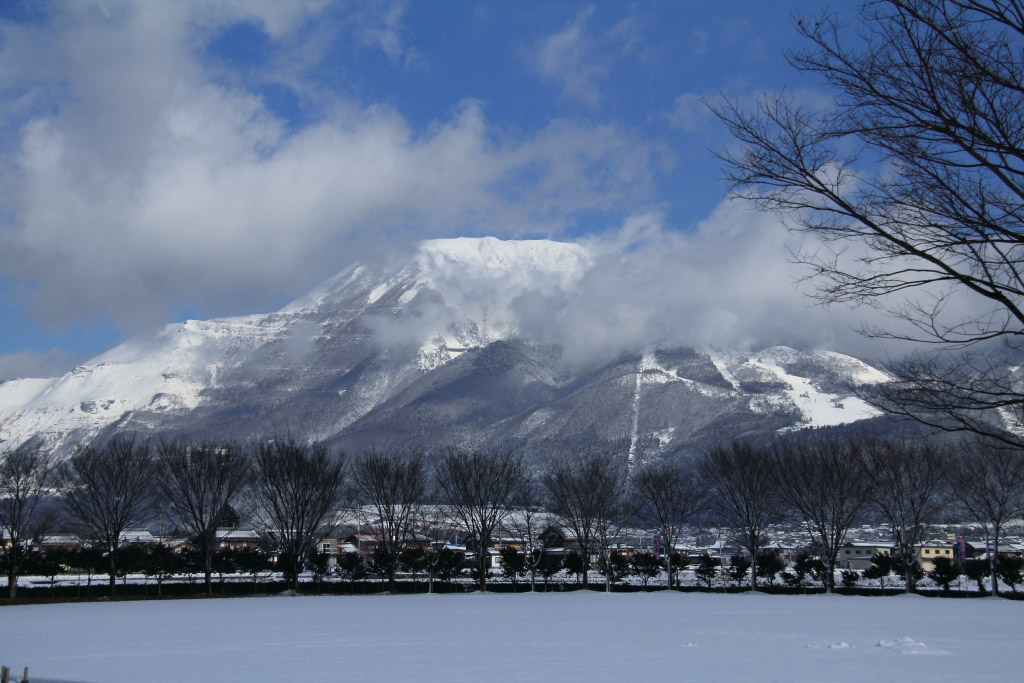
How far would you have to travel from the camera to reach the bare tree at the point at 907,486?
163ft

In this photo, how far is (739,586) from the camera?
2151 inches

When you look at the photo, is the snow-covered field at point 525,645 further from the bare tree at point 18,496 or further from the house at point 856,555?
the house at point 856,555

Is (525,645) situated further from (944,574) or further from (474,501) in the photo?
(474,501)

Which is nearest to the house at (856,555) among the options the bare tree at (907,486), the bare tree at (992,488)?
the bare tree at (907,486)

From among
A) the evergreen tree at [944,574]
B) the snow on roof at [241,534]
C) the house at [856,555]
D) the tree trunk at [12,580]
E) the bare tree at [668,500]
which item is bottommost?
the house at [856,555]

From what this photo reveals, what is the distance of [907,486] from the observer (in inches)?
2160

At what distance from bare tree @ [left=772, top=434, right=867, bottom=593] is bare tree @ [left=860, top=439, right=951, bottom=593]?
106 centimetres

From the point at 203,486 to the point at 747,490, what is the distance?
35.9 metres

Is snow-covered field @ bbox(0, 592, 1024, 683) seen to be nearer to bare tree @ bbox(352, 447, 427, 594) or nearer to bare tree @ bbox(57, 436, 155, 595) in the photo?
bare tree @ bbox(57, 436, 155, 595)

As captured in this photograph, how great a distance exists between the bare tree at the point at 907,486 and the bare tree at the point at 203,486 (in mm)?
39929

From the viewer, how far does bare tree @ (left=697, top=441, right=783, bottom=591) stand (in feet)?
180

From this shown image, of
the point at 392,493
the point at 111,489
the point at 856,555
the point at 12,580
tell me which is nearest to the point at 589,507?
the point at 392,493

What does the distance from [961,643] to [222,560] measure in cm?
4819

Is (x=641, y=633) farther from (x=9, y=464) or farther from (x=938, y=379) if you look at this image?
(x=9, y=464)
